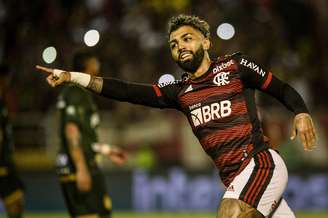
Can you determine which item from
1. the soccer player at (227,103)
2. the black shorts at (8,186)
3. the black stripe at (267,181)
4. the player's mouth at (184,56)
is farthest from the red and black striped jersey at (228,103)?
the black shorts at (8,186)

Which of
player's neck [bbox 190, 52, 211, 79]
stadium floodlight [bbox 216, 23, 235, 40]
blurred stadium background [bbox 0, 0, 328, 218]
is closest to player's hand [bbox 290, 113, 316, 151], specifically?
player's neck [bbox 190, 52, 211, 79]

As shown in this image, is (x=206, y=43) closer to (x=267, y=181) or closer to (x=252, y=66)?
(x=252, y=66)

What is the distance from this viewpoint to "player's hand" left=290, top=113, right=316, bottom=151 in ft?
18.0

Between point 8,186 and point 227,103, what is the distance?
4.28 metres

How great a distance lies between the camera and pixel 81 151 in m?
8.21

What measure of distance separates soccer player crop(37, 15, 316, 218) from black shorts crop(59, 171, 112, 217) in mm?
2451

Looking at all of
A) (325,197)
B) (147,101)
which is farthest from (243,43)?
(147,101)

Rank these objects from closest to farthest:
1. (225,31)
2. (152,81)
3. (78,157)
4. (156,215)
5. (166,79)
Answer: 1. (78,157)
2. (166,79)
3. (156,215)
4. (152,81)
5. (225,31)

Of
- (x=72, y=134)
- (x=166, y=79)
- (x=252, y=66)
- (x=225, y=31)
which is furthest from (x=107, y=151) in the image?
(x=225, y=31)

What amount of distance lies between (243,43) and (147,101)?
8.91 metres

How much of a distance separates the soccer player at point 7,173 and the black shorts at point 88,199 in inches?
47.9

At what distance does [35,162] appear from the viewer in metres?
14.7

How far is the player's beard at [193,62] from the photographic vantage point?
588 centimetres

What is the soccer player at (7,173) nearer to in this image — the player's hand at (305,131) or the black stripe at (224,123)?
the black stripe at (224,123)
